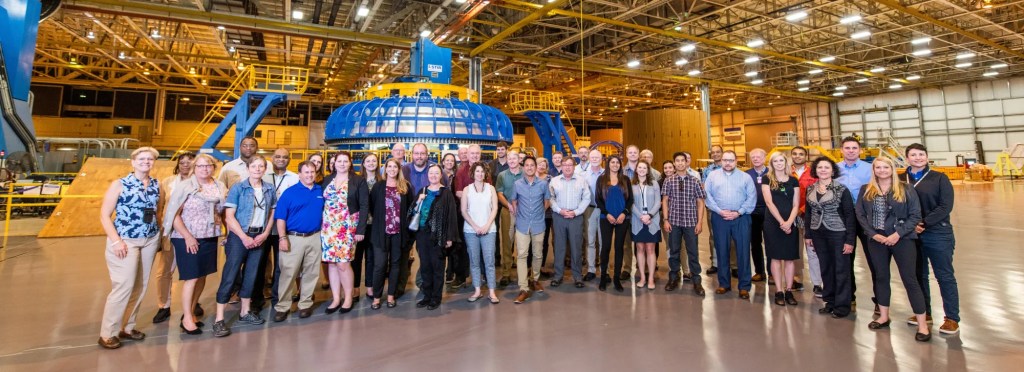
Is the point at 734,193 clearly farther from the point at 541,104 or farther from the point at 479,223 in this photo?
the point at 541,104

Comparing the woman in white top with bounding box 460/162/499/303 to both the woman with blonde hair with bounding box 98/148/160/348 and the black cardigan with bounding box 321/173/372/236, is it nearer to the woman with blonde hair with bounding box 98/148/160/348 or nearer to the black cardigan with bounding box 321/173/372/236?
the black cardigan with bounding box 321/173/372/236

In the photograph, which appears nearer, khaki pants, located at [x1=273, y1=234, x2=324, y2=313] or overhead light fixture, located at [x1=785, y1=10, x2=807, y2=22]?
khaki pants, located at [x1=273, y1=234, x2=324, y2=313]

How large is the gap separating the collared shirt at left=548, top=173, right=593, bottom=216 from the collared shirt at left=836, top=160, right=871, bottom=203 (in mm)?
2829

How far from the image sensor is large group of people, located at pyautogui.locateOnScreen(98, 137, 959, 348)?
3.60 metres

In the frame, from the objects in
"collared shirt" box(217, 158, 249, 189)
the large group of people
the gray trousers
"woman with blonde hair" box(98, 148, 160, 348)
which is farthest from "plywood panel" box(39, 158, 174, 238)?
the gray trousers

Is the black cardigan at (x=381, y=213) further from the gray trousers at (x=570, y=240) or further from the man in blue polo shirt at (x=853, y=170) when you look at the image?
the man in blue polo shirt at (x=853, y=170)

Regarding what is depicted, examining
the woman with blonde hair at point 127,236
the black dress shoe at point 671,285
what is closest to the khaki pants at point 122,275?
the woman with blonde hair at point 127,236

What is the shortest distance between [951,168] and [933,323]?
1437 inches

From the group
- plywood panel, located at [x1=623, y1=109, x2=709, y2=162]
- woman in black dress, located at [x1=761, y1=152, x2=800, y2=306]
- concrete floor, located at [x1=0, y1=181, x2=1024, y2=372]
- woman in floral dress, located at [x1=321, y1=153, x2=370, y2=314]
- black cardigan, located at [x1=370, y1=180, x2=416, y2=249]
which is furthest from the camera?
A: plywood panel, located at [x1=623, y1=109, x2=709, y2=162]

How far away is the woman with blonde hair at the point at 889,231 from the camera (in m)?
3.54

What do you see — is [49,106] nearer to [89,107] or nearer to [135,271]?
[89,107]

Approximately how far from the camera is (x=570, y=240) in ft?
17.7

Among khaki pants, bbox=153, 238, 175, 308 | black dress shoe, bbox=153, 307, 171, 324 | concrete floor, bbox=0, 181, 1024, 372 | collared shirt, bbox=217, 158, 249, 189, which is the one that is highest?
collared shirt, bbox=217, 158, 249, 189

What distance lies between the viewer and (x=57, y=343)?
11.8ft
